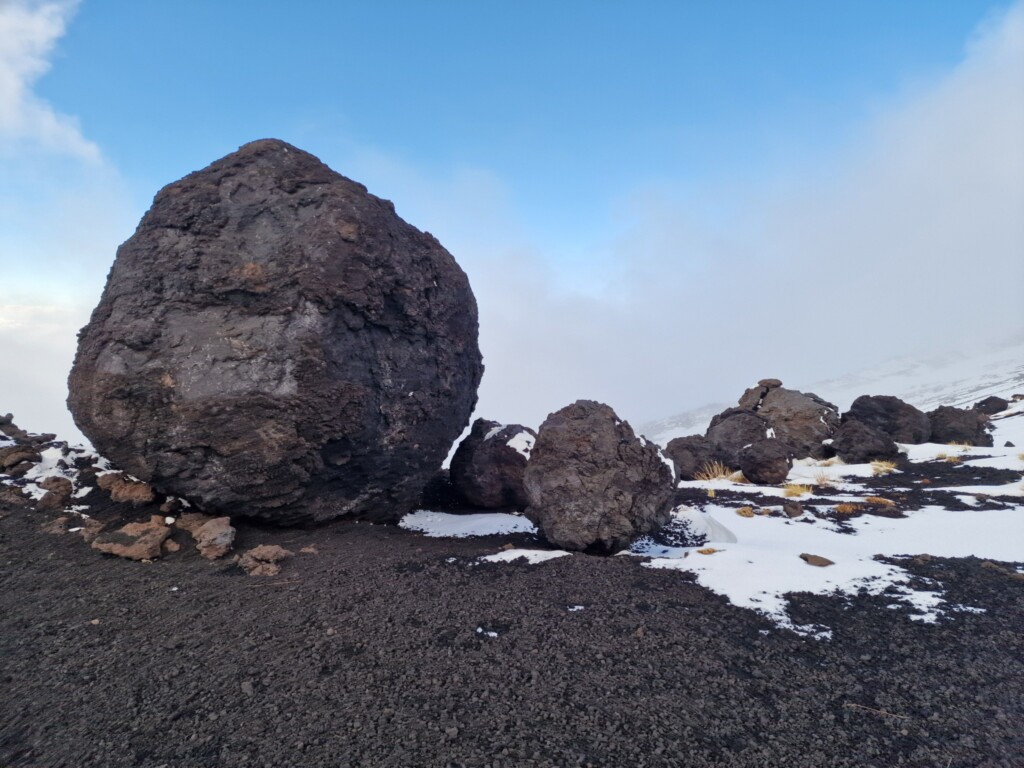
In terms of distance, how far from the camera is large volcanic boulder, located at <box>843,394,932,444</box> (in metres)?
16.9

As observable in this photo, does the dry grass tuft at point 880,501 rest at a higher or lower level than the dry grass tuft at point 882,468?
lower

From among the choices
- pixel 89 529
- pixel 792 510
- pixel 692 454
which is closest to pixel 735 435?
pixel 692 454

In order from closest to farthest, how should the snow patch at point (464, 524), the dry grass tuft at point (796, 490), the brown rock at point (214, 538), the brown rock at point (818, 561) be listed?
1. the brown rock at point (818, 561)
2. the brown rock at point (214, 538)
3. the snow patch at point (464, 524)
4. the dry grass tuft at point (796, 490)

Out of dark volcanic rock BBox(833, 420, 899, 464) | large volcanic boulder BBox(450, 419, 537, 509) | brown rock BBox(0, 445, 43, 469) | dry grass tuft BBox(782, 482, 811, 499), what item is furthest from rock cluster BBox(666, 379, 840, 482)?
brown rock BBox(0, 445, 43, 469)

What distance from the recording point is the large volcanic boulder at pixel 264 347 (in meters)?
5.85

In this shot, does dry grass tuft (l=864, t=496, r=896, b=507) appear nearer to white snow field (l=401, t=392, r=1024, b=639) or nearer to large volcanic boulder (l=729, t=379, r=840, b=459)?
white snow field (l=401, t=392, r=1024, b=639)

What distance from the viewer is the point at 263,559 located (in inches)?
206

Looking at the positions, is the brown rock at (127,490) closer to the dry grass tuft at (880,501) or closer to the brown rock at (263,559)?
the brown rock at (263,559)

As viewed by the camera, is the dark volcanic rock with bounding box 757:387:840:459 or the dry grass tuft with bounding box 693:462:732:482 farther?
the dark volcanic rock with bounding box 757:387:840:459

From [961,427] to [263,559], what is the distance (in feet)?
64.6

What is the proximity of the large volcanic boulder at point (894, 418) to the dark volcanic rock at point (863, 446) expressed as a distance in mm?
1903

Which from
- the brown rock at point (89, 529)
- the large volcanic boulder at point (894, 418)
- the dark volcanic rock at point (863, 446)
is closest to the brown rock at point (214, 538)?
the brown rock at point (89, 529)

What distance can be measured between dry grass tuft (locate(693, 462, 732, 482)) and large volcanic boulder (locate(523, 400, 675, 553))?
26.2 feet

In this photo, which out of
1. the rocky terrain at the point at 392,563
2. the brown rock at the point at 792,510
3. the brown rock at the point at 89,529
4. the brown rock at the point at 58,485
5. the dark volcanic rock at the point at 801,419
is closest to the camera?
the rocky terrain at the point at 392,563
